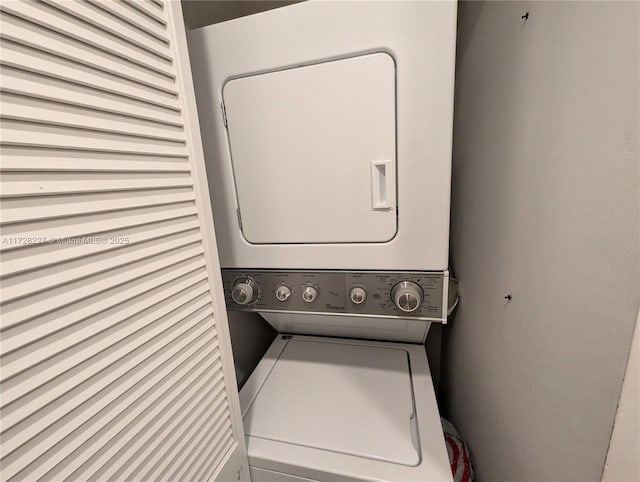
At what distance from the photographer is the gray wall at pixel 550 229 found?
544 mm

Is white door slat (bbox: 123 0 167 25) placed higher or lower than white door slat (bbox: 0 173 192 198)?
higher

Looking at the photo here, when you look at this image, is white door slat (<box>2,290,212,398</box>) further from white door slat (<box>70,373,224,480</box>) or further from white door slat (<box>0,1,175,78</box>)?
white door slat (<box>0,1,175,78</box>)

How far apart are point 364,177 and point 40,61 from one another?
83 cm

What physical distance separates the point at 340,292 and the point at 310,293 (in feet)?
0.41

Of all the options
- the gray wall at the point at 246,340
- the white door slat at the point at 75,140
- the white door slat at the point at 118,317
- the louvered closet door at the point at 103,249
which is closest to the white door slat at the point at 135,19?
the louvered closet door at the point at 103,249

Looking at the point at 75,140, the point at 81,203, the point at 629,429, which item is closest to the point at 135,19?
the point at 75,140

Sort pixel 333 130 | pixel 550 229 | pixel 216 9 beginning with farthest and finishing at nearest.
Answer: pixel 216 9
pixel 333 130
pixel 550 229

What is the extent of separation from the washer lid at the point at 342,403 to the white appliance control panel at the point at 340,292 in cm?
36

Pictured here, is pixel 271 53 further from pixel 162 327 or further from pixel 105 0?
pixel 162 327

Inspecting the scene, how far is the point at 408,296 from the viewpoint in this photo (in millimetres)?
1065

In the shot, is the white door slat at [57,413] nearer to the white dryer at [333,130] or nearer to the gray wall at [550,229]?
the white dryer at [333,130]

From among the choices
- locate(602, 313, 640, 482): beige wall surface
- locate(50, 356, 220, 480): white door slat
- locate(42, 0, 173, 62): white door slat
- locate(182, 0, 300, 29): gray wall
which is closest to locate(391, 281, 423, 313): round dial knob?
locate(602, 313, 640, 482): beige wall surface

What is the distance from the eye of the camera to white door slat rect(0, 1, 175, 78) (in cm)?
43

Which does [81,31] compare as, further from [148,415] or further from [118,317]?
[148,415]
